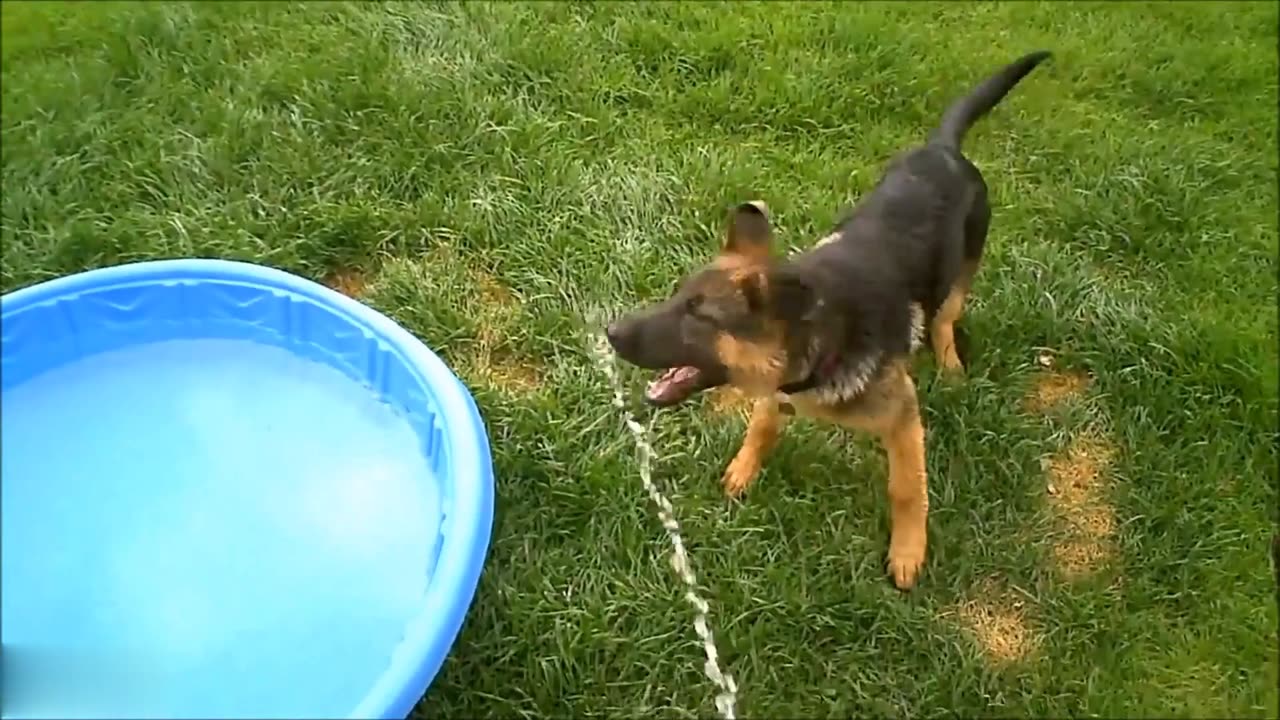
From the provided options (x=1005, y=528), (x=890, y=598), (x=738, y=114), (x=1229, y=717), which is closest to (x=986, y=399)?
(x=1005, y=528)

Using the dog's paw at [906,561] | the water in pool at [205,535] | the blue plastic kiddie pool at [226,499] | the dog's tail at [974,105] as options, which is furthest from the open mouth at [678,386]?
the dog's tail at [974,105]

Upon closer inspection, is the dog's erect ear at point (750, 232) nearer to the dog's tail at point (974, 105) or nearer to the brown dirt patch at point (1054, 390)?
the dog's tail at point (974, 105)

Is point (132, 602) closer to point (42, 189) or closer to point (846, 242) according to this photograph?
point (42, 189)

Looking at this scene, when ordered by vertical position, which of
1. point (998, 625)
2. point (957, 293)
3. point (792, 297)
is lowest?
point (998, 625)

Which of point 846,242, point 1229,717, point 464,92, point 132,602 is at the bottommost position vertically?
point 1229,717

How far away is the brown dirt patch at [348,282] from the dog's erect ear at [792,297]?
1844 millimetres

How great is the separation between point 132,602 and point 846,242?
2.17 m

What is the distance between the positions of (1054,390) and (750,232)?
156 cm

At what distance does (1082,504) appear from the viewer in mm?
3869

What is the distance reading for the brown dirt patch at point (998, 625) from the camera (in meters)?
3.51

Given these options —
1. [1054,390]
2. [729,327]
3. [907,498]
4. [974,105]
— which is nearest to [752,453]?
[907,498]

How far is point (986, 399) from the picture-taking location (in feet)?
13.3

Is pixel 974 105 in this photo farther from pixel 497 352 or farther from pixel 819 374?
pixel 497 352

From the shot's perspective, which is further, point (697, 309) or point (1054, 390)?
point (1054, 390)
